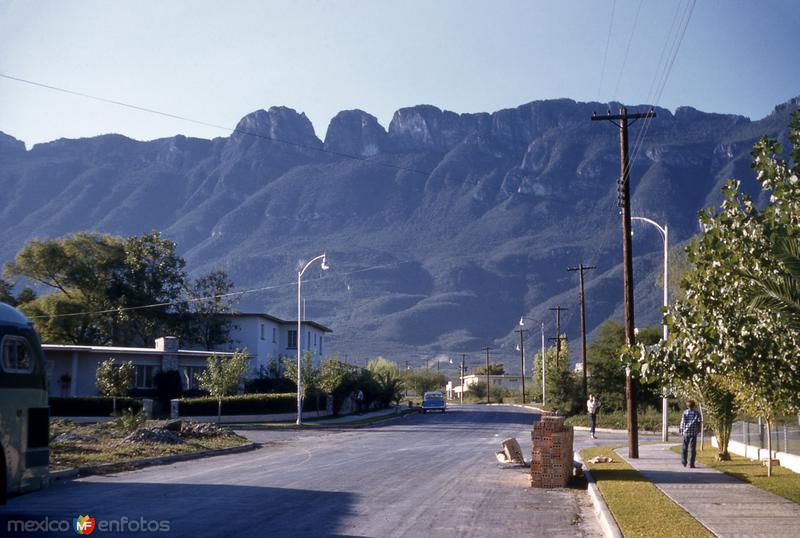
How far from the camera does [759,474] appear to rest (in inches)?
780

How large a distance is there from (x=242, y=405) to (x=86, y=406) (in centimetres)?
890

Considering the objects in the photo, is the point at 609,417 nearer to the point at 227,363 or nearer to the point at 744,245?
the point at 227,363

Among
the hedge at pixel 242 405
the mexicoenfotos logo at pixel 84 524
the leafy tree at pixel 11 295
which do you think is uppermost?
the leafy tree at pixel 11 295

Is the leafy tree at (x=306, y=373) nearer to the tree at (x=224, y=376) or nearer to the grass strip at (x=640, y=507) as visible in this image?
the tree at (x=224, y=376)

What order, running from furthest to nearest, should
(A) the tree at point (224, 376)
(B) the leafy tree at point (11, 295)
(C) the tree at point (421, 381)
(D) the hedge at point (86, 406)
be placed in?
(C) the tree at point (421, 381)
(B) the leafy tree at point (11, 295)
(D) the hedge at point (86, 406)
(A) the tree at point (224, 376)

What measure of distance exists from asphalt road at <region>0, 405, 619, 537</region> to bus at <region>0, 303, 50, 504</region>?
27.1 inches

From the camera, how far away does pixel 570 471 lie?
18969mm

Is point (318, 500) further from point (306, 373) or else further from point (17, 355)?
point (306, 373)

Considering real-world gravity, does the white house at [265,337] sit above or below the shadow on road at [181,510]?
above

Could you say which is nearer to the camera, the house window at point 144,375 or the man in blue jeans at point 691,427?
the man in blue jeans at point 691,427

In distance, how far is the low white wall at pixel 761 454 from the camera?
2034cm

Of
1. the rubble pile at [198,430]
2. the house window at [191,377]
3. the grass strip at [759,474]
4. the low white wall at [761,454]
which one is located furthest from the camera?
the house window at [191,377]

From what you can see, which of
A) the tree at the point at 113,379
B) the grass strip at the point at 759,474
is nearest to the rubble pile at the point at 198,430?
the tree at the point at 113,379

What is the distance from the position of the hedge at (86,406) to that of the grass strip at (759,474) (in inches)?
1190
